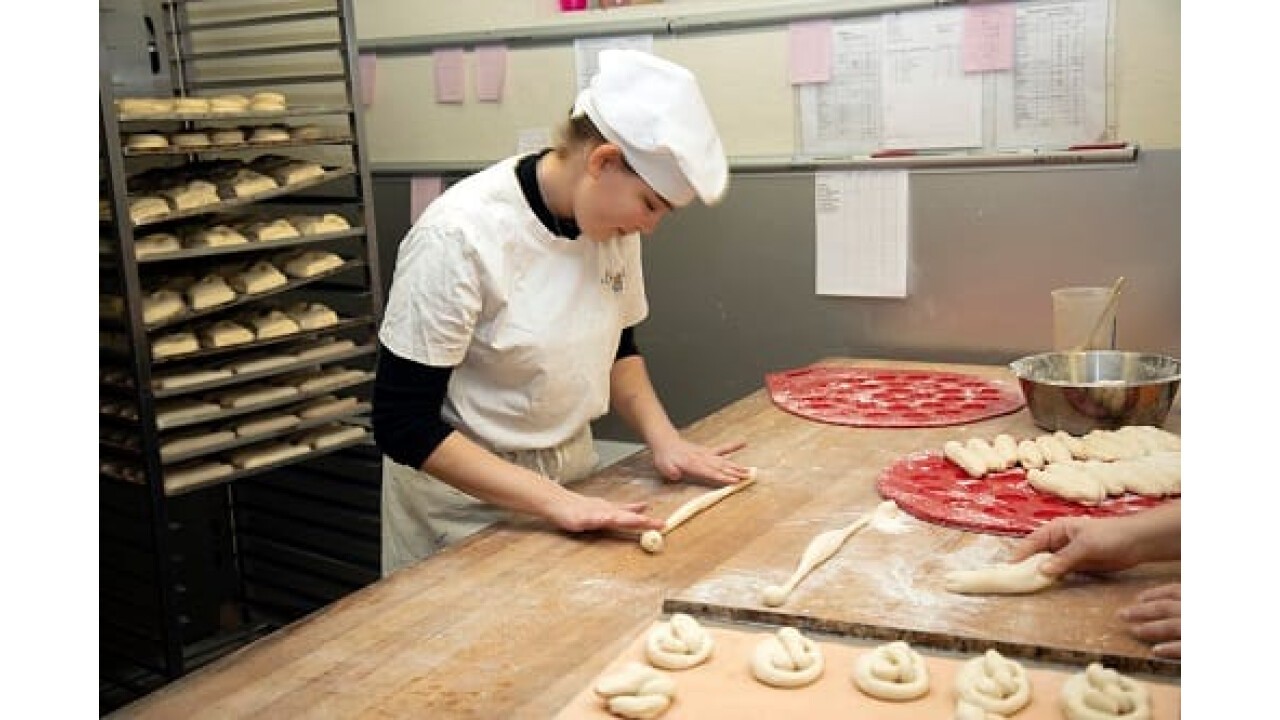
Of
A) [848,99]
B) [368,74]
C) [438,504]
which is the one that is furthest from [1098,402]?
[368,74]

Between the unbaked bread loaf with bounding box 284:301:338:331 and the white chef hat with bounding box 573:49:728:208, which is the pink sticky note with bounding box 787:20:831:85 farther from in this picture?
the unbaked bread loaf with bounding box 284:301:338:331

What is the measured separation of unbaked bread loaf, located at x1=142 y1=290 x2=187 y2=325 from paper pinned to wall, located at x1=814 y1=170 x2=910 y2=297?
5.28 ft

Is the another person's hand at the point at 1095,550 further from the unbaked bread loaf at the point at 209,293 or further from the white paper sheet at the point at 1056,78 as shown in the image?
the unbaked bread loaf at the point at 209,293

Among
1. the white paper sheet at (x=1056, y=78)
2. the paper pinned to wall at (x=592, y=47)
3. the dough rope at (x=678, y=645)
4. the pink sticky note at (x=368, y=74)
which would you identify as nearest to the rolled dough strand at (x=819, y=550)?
the dough rope at (x=678, y=645)

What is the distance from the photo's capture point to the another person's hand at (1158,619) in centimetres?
124

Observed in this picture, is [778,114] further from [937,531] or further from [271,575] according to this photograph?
[271,575]

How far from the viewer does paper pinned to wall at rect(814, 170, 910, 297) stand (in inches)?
113

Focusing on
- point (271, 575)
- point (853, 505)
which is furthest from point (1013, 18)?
point (271, 575)

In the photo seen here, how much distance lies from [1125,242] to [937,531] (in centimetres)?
128

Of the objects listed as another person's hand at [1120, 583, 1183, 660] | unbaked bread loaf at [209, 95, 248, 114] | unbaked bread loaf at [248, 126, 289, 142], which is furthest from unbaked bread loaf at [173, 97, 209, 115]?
another person's hand at [1120, 583, 1183, 660]

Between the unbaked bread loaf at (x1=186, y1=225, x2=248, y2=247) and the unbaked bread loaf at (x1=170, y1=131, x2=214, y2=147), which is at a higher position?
the unbaked bread loaf at (x1=170, y1=131, x2=214, y2=147)

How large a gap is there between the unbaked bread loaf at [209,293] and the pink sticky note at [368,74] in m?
0.98

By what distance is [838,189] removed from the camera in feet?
9.56

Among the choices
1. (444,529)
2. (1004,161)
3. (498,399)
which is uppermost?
(1004,161)
